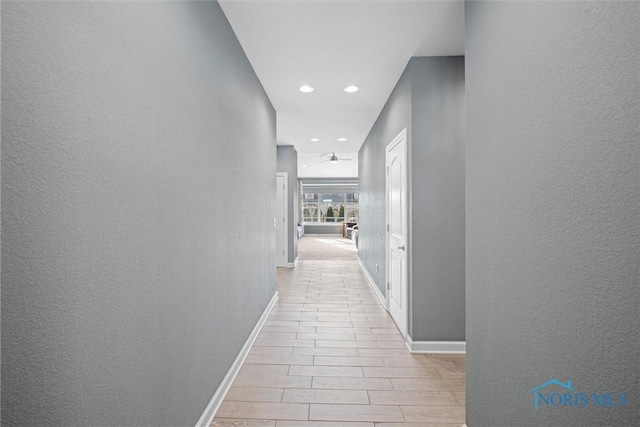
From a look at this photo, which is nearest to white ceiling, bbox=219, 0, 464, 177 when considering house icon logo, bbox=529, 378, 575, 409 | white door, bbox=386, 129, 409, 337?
white door, bbox=386, 129, 409, 337

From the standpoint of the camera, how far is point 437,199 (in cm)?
303

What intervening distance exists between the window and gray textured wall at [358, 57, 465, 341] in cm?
1276

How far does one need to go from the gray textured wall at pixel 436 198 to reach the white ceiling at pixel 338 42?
25 cm

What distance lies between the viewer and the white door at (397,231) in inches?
128

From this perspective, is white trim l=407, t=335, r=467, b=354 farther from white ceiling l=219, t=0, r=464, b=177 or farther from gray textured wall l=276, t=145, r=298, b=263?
gray textured wall l=276, t=145, r=298, b=263

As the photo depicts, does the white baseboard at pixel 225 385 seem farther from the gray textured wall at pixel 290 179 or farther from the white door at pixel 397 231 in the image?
the gray textured wall at pixel 290 179

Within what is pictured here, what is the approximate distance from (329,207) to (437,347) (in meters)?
13.0

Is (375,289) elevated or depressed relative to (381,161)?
depressed

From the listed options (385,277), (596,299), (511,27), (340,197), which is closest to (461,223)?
(385,277)

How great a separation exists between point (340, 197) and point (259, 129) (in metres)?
12.6

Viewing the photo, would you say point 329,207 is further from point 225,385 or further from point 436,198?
point 225,385

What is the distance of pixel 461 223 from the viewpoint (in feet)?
9.92

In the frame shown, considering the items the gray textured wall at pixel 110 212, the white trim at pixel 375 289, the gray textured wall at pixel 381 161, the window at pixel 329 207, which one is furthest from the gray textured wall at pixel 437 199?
the window at pixel 329 207

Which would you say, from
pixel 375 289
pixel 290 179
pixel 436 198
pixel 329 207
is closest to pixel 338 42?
pixel 436 198
